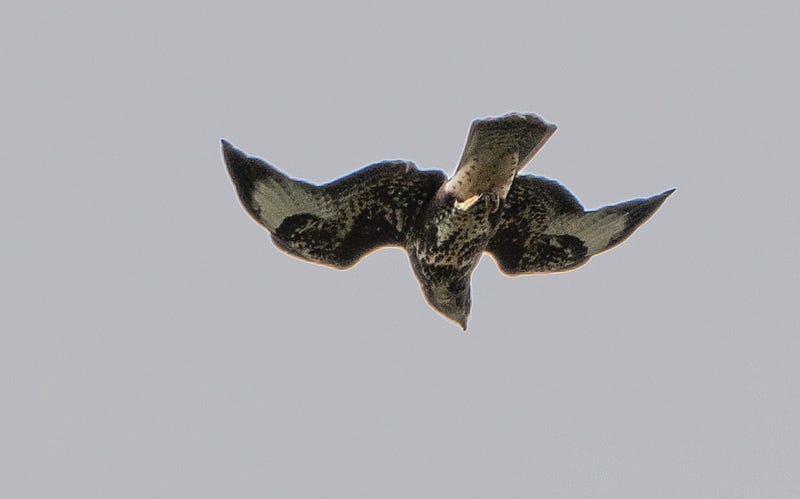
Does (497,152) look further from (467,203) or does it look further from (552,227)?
(552,227)

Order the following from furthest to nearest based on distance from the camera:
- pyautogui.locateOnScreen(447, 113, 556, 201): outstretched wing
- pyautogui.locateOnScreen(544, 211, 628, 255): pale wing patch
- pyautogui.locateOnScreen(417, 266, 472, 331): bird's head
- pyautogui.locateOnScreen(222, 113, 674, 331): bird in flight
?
1. pyautogui.locateOnScreen(544, 211, 628, 255): pale wing patch
2. pyautogui.locateOnScreen(417, 266, 472, 331): bird's head
3. pyautogui.locateOnScreen(222, 113, 674, 331): bird in flight
4. pyautogui.locateOnScreen(447, 113, 556, 201): outstretched wing

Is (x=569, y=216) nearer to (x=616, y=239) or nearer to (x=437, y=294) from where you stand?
(x=616, y=239)

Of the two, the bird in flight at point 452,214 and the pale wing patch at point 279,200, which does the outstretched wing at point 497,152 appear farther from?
the pale wing patch at point 279,200

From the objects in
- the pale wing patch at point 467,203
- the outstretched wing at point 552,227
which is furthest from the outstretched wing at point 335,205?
the outstretched wing at point 552,227

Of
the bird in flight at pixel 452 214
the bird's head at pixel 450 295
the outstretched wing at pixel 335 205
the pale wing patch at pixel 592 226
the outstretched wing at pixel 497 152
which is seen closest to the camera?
the outstretched wing at pixel 497 152

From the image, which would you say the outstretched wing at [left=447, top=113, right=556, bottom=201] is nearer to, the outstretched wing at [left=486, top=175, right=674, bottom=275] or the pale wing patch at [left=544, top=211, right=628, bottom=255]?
the outstretched wing at [left=486, top=175, right=674, bottom=275]

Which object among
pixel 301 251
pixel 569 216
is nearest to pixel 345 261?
pixel 301 251

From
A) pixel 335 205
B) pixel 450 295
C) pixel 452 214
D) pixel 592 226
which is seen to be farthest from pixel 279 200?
pixel 592 226

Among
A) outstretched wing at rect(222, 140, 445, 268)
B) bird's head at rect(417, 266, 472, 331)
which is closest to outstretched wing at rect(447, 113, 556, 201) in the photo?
outstretched wing at rect(222, 140, 445, 268)
